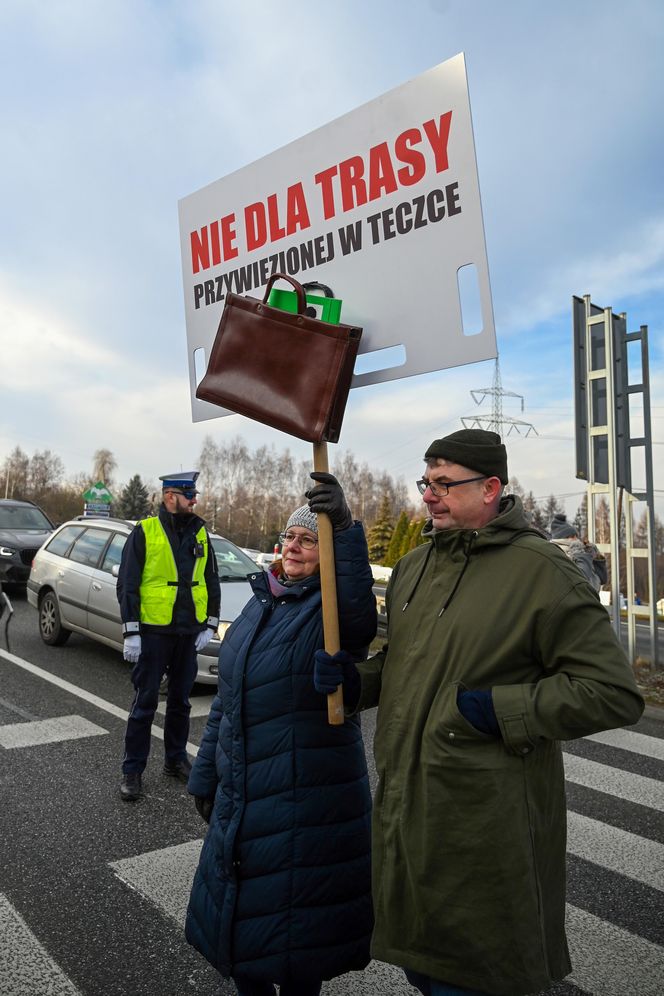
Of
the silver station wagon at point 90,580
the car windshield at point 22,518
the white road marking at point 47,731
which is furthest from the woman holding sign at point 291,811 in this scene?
the car windshield at point 22,518

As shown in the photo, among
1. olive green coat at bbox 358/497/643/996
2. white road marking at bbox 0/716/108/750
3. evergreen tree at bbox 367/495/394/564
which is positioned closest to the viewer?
olive green coat at bbox 358/497/643/996

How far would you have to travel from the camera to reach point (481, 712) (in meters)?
1.90

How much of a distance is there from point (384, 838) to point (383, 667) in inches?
19.0

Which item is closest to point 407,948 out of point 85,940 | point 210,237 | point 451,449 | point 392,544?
point 451,449

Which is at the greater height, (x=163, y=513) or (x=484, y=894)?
(x=163, y=513)

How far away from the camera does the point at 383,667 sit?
2.35 m

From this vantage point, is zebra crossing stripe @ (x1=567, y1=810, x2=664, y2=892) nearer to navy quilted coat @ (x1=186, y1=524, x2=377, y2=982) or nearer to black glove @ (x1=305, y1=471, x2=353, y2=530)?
navy quilted coat @ (x1=186, y1=524, x2=377, y2=982)


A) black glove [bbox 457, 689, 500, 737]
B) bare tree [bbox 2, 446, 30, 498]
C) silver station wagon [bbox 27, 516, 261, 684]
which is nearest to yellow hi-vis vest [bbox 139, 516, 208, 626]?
silver station wagon [bbox 27, 516, 261, 684]

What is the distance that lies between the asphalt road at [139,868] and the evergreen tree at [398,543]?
74.8 feet

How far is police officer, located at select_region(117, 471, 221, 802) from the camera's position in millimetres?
5121

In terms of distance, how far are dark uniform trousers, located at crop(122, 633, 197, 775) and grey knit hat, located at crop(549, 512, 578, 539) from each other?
593cm

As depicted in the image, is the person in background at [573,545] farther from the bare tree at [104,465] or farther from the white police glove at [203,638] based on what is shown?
the bare tree at [104,465]

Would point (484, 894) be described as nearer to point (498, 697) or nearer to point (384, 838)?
point (384, 838)

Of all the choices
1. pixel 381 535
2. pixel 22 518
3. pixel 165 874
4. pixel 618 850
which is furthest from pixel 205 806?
pixel 381 535
